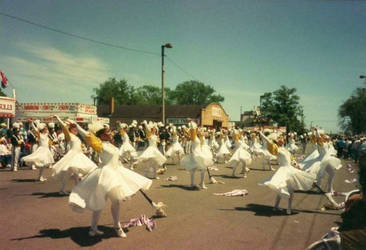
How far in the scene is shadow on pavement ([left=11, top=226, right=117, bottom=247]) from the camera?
560 centimetres

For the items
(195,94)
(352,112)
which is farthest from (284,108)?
(195,94)

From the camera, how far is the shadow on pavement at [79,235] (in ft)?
18.4

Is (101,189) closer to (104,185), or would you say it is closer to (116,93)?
(104,185)

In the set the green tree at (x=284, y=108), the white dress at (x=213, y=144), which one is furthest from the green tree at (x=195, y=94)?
the white dress at (x=213, y=144)

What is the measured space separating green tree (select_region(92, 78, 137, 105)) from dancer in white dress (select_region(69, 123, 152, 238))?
308 feet

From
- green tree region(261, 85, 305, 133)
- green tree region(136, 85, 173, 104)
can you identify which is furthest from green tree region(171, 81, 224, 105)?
green tree region(261, 85, 305, 133)

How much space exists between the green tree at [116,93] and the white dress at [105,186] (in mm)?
93906

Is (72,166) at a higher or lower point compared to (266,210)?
higher

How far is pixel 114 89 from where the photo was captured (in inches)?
3893

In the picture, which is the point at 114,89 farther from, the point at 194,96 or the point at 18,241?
the point at 18,241

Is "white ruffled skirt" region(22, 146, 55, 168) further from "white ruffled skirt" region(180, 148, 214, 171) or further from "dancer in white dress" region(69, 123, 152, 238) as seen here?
"dancer in white dress" region(69, 123, 152, 238)

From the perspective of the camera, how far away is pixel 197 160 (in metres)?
10.8

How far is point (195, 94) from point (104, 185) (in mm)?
103032

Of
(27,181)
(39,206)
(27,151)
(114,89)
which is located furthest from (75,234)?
(114,89)
